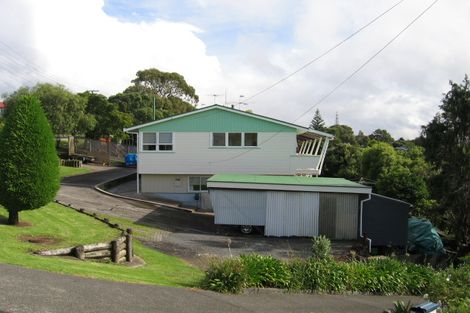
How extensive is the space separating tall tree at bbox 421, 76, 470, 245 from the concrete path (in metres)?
12.0

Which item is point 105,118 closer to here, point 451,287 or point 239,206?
point 239,206

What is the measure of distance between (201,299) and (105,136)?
179ft

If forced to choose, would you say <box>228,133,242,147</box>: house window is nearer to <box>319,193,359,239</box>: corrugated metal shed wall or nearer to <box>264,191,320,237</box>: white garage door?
<box>264,191,320,237</box>: white garage door

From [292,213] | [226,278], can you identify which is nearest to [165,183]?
[292,213]

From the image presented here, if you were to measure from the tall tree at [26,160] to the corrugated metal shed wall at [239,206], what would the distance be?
32.1 ft

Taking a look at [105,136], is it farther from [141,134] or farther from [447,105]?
[447,105]

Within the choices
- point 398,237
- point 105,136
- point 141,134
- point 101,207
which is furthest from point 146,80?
point 398,237

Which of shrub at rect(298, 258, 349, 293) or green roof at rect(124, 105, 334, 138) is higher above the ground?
green roof at rect(124, 105, 334, 138)

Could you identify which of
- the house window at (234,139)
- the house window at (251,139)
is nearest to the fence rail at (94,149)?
the house window at (234,139)

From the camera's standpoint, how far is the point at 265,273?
11.5 metres

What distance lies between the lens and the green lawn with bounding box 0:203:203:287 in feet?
34.5

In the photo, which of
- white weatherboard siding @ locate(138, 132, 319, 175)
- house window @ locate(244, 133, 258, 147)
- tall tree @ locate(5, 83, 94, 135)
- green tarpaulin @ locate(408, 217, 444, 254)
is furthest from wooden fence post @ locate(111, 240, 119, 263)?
tall tree @ locate(5, 83, 94, 135)

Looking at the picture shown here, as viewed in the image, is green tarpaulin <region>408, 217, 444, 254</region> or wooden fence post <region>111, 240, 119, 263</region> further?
green tarpaulin <region>408, 217, 444, 254</region>

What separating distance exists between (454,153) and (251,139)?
1439 centimetres
